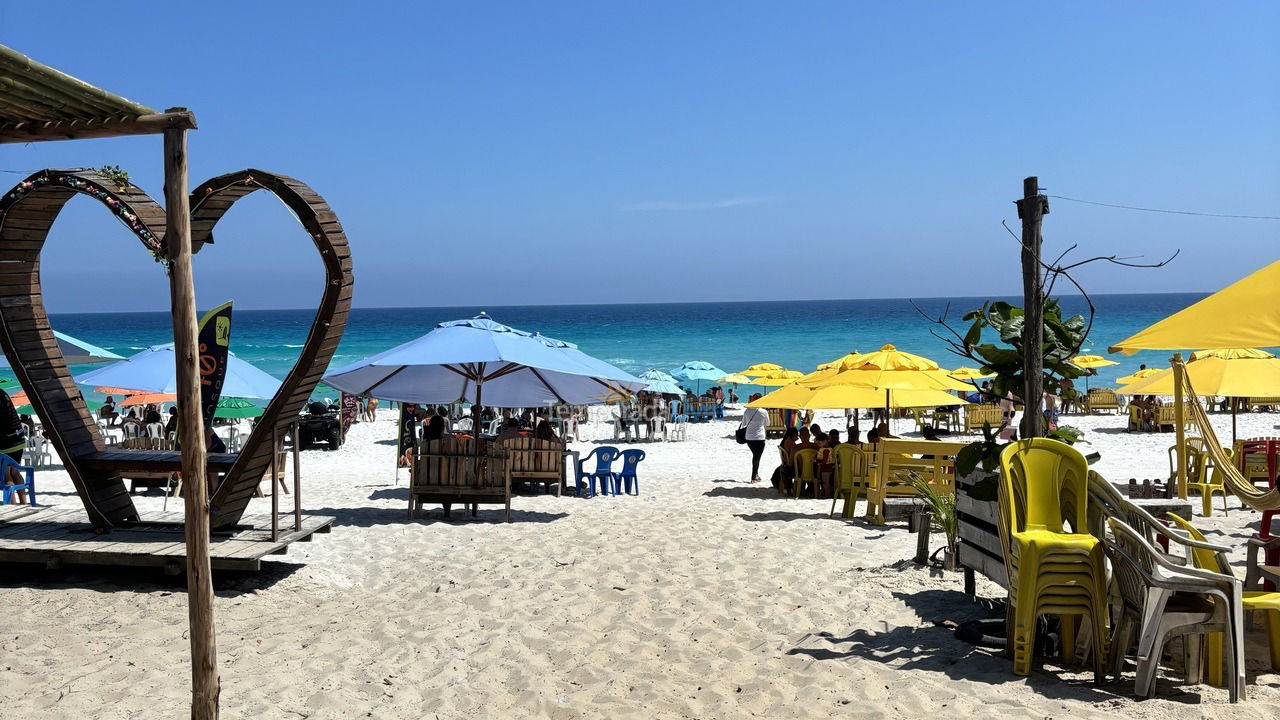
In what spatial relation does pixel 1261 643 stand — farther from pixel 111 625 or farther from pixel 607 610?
pixel 111 625

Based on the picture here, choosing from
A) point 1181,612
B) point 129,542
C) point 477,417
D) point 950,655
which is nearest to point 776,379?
point 477,417

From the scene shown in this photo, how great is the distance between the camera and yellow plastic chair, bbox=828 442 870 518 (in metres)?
9.73

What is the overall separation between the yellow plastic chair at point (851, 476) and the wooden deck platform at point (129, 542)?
5.22 meters

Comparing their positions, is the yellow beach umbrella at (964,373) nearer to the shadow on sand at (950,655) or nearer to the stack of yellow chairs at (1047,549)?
the stack of yellow chairs at (1047,549)

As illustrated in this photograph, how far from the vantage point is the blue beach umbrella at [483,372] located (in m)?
9.61

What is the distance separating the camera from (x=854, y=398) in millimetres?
10234

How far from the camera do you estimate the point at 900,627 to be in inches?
214

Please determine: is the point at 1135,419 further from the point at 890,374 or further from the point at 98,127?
the point at 98,127

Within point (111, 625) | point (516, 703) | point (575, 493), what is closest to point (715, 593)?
point (516, 703)

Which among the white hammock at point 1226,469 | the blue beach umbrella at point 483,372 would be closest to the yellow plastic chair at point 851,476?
the blue beach umbrella at point 483,372

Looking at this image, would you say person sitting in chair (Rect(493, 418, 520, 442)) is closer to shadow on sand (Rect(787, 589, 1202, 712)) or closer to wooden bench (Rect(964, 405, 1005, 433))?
shadow on sand (Rect(787, 589, 1202, 712))

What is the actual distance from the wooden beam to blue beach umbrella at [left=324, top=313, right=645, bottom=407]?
523 cm

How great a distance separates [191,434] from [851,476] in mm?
7363

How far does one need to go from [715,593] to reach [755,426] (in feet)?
24.5
